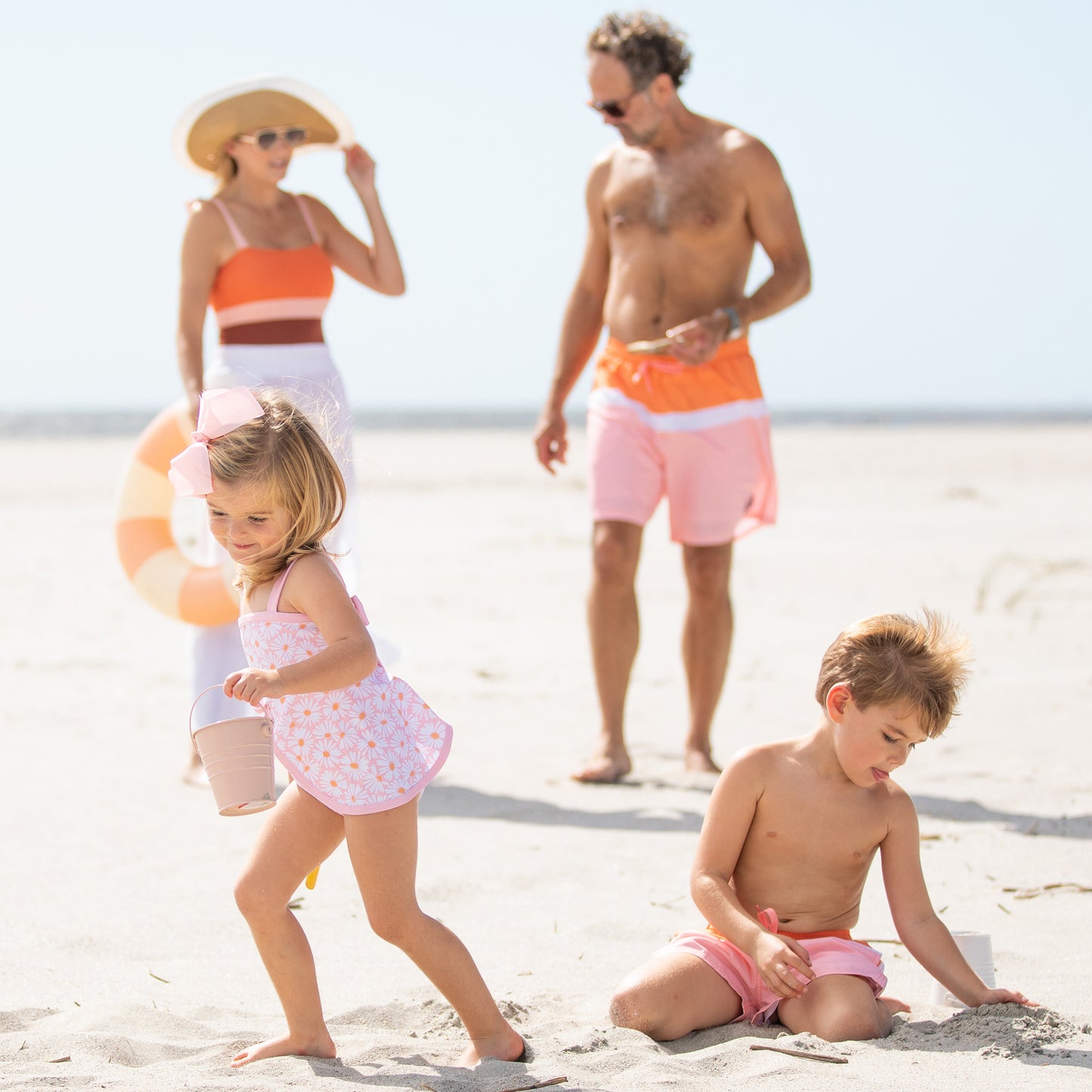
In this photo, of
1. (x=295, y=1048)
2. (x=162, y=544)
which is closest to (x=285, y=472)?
(x=295, y=1048)

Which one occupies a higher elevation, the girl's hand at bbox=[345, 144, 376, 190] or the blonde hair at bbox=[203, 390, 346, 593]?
the girl's hand at bbox=[345, 144, 376, 190]

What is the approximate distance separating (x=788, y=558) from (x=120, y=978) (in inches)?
264

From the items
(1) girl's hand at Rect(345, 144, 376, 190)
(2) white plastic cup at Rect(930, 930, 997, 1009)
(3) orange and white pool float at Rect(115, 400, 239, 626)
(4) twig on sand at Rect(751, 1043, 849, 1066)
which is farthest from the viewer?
(1) girl's hand at Rect(345, 144, 376, 190)

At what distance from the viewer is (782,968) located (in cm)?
222

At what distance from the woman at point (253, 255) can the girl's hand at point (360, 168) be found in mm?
186

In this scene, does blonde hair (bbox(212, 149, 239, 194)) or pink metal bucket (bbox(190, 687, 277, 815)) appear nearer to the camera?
pink metal bucket (bbox(190, 687, 277, 815))

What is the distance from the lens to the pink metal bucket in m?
2.22

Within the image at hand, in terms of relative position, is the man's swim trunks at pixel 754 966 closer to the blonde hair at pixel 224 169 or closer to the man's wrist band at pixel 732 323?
the man's wrist band at pixel 732 323

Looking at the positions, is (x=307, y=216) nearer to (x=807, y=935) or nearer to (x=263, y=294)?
(x=263, y=294)

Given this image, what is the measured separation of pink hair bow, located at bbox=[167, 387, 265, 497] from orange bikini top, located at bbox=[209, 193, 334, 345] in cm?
195

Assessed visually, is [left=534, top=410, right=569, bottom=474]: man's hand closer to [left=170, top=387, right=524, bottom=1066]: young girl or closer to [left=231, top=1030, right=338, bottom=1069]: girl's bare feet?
[left=170, top=387, right=524, bottom=1066]: young girl

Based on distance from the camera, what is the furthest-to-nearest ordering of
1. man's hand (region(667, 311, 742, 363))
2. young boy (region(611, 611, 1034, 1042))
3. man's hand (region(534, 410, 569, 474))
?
1. man's hand (region(534, 410, 569, 474))
2. man's hand (region(667, 311, 742, 363))
3. young boy (region(611, 611, 1034, 1042))

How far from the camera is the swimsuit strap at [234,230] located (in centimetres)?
417

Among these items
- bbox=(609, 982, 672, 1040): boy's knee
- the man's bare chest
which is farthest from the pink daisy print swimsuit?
the man's bare chest
